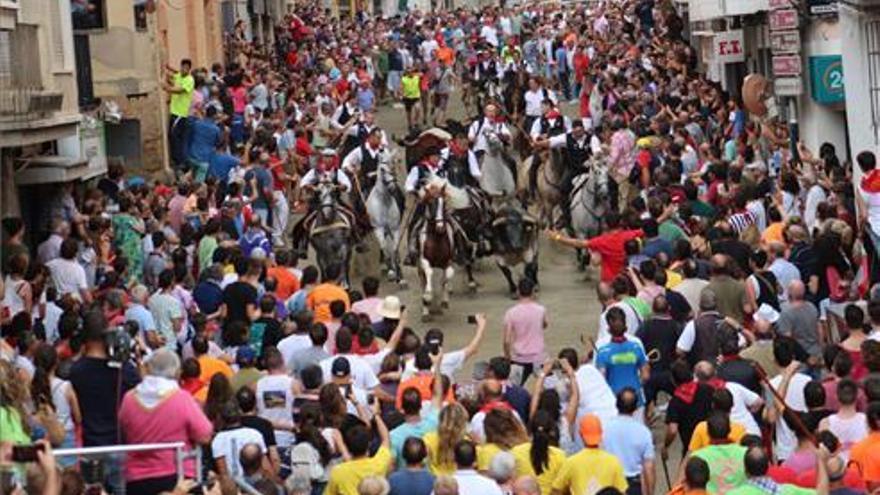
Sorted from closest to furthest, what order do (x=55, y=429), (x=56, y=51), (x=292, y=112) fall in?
1. (x=55, y=429)
2. (x=56, y=51)
3. (x=292, y=112)

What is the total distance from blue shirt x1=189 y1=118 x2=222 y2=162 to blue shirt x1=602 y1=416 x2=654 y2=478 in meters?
19.1

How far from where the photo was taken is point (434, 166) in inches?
1144

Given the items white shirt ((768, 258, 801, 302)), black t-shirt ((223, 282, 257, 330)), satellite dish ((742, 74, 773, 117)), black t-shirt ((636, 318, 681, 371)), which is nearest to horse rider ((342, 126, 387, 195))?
satellite dish ((742, 74, 773, 117))

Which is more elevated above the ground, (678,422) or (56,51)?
(56,51)

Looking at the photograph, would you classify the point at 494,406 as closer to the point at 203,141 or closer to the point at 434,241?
the point at 434,241

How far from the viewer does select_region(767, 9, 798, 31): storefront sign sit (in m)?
30.3

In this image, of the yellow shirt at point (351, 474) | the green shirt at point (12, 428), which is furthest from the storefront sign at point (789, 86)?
the green shirt at point (12, 428)

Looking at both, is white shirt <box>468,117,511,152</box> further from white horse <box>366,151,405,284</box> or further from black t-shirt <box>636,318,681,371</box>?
black t-shirt <box>636,318,681,371</box>

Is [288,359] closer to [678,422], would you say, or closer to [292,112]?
[678,422]

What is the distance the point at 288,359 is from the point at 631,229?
6649 millimetres

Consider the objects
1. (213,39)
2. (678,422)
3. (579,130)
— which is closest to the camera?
(678,422)

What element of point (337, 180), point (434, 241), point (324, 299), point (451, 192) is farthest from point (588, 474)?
point (337, 180)

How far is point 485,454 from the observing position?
49.4ft

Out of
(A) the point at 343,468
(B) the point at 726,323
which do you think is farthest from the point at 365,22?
(A) the point at 343,468
